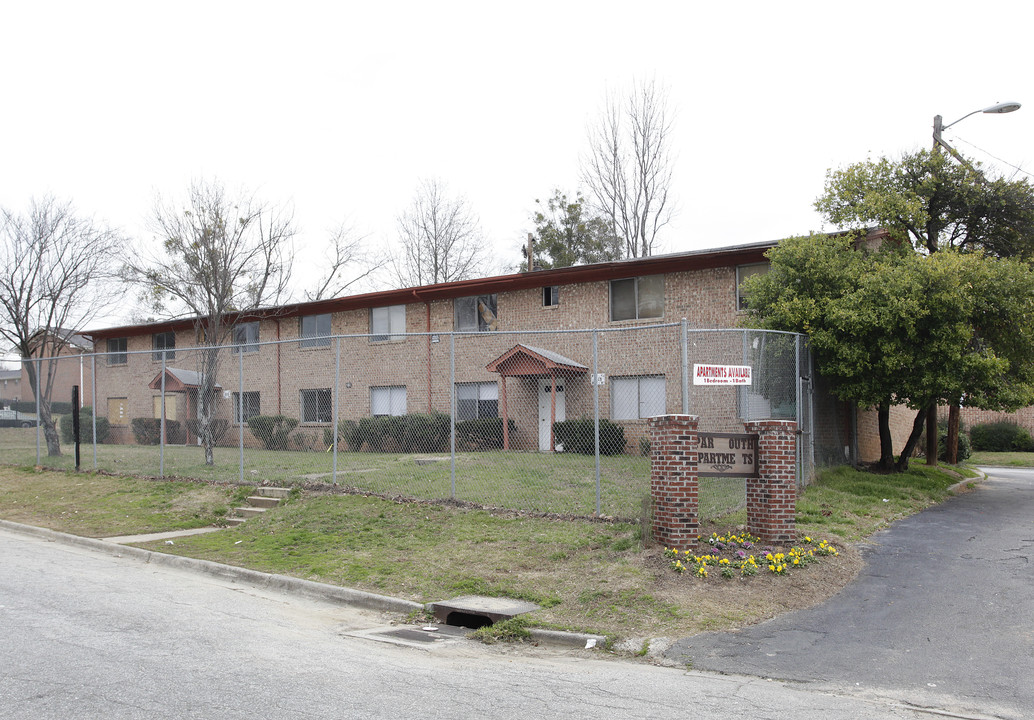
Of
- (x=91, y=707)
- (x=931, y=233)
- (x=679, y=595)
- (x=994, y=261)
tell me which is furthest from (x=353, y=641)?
(x=931, y=233)

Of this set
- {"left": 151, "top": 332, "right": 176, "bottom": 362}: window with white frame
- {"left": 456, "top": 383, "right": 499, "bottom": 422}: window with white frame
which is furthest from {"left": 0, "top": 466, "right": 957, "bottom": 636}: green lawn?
{"left": 151, "top": 332, "right": 176, "bottom": 362}: window with white frame

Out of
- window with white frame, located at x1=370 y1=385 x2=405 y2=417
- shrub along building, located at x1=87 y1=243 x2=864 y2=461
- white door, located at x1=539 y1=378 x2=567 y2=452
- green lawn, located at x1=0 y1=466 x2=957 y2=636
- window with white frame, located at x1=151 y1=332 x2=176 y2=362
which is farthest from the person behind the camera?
window with white frame, located at x1=151 y1=332 x2=176 y2=362

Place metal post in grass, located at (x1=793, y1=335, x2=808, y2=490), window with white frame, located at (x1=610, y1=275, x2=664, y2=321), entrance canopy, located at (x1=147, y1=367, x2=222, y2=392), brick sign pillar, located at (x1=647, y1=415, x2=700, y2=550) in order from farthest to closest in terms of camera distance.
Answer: entrance canopy, located at (x1=147, y1=367, x2=222, y2=392), window with white frame, located at (x1=610, y1=275, x2=664, y2=321), metal post in grass, located at (x1=793, y1=335, x2=808, y2=490), brick sign pillar, located at (x1=647, y1=415, x2=700, y2=550)

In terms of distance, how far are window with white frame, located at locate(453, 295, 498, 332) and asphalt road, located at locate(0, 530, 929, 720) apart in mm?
18123

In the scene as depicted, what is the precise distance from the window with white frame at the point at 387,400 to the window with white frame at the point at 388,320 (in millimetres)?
1796

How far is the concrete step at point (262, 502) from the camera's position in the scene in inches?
507

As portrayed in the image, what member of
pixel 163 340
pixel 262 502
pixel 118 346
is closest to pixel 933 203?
pixel 262 502

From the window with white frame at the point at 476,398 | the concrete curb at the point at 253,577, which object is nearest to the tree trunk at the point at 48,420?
the concrete curb at the point at 253,577

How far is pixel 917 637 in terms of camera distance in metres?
6.82

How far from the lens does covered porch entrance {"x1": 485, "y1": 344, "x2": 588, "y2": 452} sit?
22.2m

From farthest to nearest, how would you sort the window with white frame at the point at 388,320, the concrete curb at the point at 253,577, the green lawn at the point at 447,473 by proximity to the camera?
1. the window with white frame at the point at 388,320
2. the green lawn at the point at 447,473
3. the concrete curb at the point at 253,577

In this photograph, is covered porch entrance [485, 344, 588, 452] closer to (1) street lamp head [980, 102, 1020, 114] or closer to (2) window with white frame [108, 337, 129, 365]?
(1) street lamp head [980, 102, 1020, 114]

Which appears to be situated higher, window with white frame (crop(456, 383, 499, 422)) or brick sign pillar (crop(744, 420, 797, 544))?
window with white frame (crop(456, 383, 499, 422))

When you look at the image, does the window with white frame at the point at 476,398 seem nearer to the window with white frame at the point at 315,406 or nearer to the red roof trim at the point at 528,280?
the red roof trim at the point at 528,280
